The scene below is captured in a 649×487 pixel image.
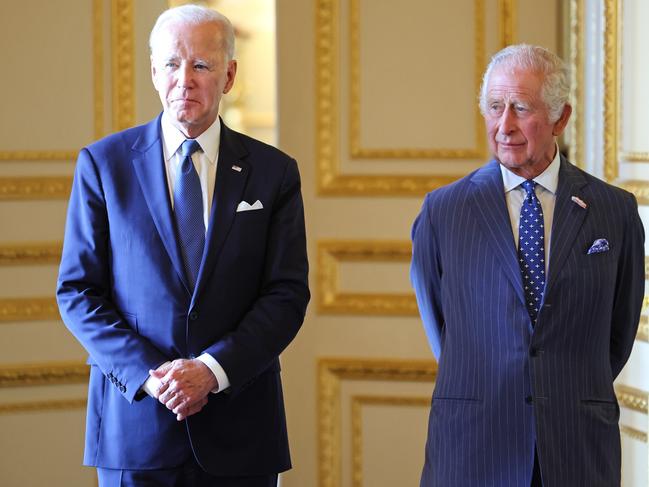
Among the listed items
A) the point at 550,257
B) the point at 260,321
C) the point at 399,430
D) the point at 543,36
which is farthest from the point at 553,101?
the point at 399,430

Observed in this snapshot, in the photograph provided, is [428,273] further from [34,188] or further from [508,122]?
[34,188]

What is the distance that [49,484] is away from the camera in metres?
3.82

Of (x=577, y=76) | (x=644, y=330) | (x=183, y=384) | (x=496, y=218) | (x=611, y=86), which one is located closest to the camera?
Result: (x=183, y=384)

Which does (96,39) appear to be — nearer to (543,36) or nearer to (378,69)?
(378,69)

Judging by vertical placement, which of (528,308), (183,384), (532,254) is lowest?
(183,384)

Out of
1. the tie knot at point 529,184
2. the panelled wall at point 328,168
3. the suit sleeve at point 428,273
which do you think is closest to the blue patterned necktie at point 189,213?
the suit sleeve at point 428,273

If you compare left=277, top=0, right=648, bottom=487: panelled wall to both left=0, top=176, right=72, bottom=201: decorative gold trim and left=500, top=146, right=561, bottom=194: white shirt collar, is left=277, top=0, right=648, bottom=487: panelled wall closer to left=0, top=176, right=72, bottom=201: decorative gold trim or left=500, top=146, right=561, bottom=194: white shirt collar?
left=0, top=176, right=72, bottom=201: decorative gold trim

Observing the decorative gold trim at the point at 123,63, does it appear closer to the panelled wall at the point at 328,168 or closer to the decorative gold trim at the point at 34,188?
the panelled wall at the point at 328,168

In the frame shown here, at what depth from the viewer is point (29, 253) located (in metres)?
3.79

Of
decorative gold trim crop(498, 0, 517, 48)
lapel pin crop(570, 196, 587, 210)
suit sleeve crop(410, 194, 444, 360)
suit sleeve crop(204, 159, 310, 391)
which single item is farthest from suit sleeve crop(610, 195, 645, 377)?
decorative gold trim crop(498, 0, 517, 48)

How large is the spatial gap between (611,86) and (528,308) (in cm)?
139

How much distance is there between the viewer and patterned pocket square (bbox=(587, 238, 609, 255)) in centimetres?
234

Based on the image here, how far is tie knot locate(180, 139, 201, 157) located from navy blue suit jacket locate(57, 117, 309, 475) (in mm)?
49

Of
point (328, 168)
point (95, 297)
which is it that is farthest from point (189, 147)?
point (328, 168)
